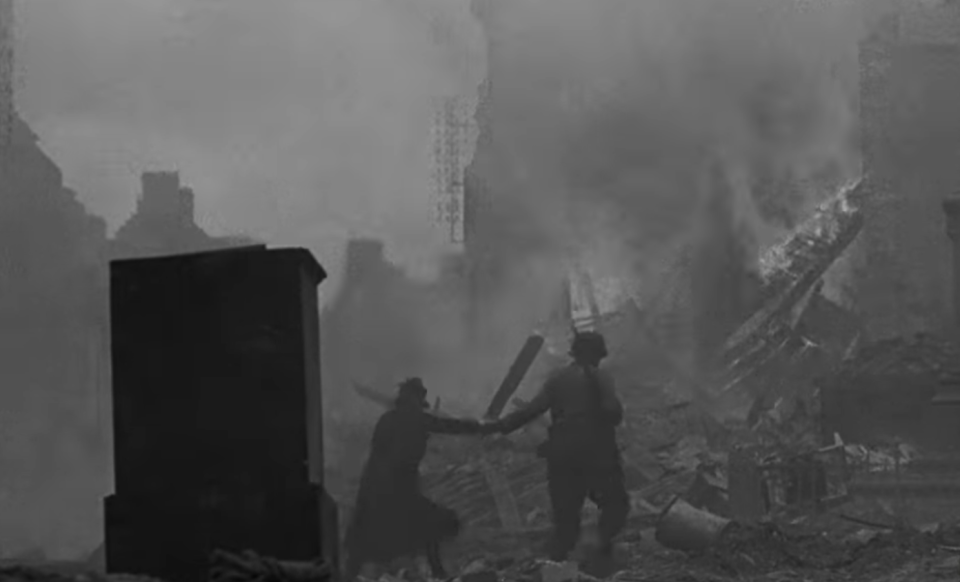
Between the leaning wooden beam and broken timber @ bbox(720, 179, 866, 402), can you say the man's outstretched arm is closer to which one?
broken timber @ bbox(720, 179, 866, 402)

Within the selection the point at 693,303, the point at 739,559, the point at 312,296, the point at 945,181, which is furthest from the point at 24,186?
the point at 312,296

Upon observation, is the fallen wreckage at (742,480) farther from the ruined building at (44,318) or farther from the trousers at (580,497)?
the ruined building at (44,318)

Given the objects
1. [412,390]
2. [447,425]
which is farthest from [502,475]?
[412,390]

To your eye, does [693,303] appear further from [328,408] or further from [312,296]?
[312,296]

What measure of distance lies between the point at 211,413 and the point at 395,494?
1022cm

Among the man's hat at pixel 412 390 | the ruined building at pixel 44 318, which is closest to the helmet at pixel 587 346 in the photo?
the man's hat at pixel 412 390

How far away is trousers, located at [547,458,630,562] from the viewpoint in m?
15.8

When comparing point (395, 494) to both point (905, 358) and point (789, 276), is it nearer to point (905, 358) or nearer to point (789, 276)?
point (905, 358)

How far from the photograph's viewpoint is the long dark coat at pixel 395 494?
15.4 m

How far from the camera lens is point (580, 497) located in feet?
53.1

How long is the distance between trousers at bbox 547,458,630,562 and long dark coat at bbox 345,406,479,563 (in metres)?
0.96

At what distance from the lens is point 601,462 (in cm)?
1608

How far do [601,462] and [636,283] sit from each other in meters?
15.7

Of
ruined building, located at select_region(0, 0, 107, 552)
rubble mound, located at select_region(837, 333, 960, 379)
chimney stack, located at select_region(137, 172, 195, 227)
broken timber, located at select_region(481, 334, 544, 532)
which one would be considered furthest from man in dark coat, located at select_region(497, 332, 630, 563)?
chimney stack, located at select_region(137, 172, 195, 227)
